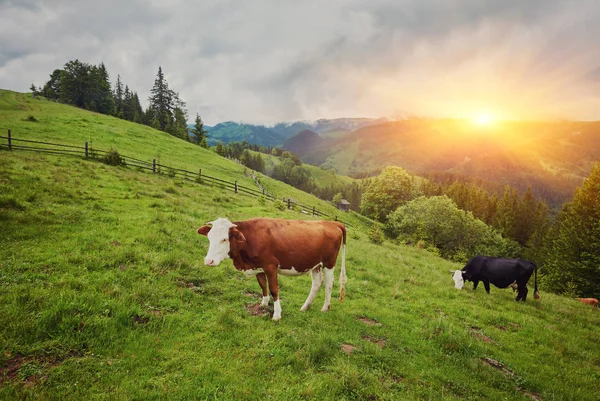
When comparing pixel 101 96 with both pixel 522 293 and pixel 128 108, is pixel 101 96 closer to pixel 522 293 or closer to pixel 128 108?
pixel 128 108

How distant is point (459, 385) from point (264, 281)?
15.8 feet

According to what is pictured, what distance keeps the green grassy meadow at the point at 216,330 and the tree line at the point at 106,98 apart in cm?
6715

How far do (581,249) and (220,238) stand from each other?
3564 cm

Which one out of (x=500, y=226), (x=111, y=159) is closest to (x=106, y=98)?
(x=111, y=159)

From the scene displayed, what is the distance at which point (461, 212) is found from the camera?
131ft

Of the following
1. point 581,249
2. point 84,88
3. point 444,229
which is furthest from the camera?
point 84,88

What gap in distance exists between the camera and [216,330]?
5.82 meters

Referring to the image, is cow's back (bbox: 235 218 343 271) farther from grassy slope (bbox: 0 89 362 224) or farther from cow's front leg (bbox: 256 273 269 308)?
grassy slope (bbox: 0 89 362 224)

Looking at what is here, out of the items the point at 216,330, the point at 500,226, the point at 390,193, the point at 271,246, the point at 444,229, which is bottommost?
the point at 500,226

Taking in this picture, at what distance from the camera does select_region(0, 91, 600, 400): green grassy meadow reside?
4.38 m

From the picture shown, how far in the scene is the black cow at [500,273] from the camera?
12.3 metres

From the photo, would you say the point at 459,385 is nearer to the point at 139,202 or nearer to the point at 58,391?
the point at 58,391

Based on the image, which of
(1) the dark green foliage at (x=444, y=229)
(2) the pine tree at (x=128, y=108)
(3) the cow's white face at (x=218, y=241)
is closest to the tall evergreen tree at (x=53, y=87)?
(2) the pine tree at (x=128, y=108)

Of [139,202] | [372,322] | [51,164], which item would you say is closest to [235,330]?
[372,322]
